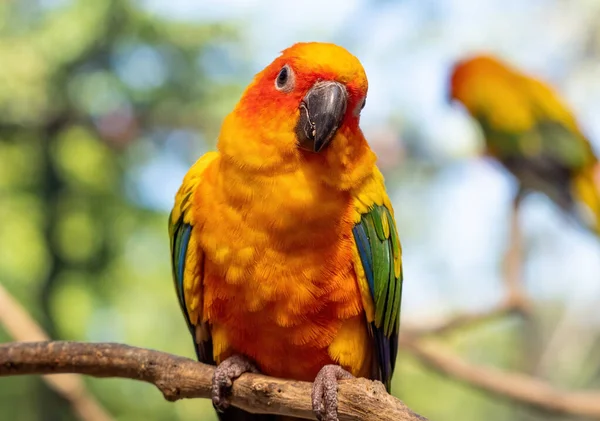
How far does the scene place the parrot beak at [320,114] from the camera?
4.37 ft

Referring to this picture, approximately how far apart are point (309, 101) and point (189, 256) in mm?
528

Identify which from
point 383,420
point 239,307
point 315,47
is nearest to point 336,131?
point 315,47

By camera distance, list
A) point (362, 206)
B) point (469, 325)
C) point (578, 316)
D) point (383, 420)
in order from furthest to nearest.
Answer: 1. point (578, 316)
2. point (469, 325)
3. point (362, 206)
4. point (383, 420)

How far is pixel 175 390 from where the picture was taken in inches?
62.4

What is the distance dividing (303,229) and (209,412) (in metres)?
2.88

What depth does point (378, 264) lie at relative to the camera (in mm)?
1579

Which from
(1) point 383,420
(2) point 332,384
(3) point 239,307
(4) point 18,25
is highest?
(4) point 18,25

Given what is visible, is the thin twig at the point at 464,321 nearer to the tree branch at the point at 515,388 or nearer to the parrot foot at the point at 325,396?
the tree branch at the point at 515,388

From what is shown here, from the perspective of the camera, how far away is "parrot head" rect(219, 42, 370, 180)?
136 cm

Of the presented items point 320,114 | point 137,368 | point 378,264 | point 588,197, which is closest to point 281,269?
point 378,264

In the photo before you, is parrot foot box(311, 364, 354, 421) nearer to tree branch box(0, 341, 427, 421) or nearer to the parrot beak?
tree branch box(0, 341, 427, 421)

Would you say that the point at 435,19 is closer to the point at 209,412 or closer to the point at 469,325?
the point at 469,325

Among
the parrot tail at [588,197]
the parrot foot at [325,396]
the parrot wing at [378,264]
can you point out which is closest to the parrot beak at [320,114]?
the parrot wing at [378,264]

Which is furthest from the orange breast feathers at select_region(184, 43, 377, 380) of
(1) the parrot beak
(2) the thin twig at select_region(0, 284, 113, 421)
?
(2) the thin twig at select_region(0, 284, 113, 421)
